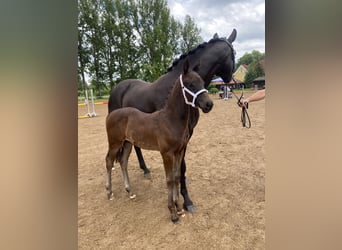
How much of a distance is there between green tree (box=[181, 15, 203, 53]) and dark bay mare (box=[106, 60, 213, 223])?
17cm

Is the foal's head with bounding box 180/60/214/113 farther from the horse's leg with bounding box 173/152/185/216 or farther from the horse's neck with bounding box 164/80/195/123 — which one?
the horse's leg with bounding box 173/152/185/216

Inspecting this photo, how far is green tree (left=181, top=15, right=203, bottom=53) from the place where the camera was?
3.37 ft

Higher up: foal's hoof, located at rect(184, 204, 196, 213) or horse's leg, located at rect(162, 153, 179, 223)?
horse's leg, located at rect(162, 153, 179, 223)

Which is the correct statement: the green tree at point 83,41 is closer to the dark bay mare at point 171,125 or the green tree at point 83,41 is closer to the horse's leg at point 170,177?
the dark bay mare at point 171,125

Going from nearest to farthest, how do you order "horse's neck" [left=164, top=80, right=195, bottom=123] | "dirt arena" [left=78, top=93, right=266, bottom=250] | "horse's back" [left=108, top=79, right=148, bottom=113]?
1. "dirt arena" [left=78, top=93, right=266, bottom=250]
2. "horse's neck" [left=164, top=80, right=195, bottom=123]
3. "horse's back" [left=108, top=79, right=148, bottom=113]

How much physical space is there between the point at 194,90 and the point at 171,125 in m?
0.24

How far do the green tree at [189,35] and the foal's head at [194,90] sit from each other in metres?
0.17

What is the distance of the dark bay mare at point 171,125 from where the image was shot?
108cm

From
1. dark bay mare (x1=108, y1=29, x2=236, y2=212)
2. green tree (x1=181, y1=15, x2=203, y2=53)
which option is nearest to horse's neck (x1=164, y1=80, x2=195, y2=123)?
dark bay mare (x1=108, y1=29, x2=236, y2=212)

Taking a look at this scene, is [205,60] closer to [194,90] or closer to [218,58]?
[218,58]

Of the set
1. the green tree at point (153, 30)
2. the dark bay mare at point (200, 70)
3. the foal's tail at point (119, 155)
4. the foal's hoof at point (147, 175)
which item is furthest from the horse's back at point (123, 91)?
the foal's hoof at point (147, 175)

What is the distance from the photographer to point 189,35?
1.13 m
